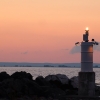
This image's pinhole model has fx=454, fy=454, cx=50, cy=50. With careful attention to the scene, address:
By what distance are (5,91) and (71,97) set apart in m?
9.19

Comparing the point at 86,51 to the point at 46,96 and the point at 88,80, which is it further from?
the point at 46,96

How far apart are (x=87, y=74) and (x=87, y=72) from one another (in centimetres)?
7

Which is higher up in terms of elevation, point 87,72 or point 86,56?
point 86,56

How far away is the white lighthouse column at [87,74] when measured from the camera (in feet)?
52.9

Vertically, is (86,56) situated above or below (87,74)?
above

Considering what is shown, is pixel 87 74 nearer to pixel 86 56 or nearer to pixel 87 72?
pixel 87 72

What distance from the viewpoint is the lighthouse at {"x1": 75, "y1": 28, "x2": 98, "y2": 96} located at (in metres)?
16.1

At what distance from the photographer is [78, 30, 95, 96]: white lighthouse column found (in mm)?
16109

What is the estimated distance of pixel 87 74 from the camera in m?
16.1

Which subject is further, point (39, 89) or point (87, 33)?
point (39, 89)

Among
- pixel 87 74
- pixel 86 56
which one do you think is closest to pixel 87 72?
pixel 87 74

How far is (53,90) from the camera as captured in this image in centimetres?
2389

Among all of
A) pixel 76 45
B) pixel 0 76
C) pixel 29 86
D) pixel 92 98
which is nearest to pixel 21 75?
pixel 0 76

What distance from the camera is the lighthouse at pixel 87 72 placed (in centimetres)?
1611
